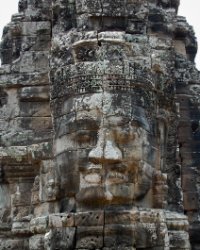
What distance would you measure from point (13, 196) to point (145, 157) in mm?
2306

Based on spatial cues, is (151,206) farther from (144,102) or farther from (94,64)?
(94,64)

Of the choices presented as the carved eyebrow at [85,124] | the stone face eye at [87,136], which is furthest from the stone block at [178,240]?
the carved eyebrow at [85,124]

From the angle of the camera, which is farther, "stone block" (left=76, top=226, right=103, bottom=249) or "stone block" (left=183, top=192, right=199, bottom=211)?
"stone block" (left=183, top=192, right=199, bottom=211)

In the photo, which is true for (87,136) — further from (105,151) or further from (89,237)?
(89,237)

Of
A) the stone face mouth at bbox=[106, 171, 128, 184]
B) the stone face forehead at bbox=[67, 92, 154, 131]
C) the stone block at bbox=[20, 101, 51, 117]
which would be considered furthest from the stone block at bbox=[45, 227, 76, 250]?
the stone block at bbox=[20, 101, 51, 117]

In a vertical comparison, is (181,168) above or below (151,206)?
above

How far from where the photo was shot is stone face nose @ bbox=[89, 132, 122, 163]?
7914 mm

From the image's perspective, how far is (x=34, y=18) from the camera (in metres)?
10.2

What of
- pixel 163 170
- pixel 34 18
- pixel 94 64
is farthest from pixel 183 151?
pixel 34 18

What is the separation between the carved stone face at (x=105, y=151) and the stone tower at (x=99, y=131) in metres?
0.01

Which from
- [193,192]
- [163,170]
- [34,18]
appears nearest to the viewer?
[163,170]

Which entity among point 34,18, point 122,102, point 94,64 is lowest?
point 122,102

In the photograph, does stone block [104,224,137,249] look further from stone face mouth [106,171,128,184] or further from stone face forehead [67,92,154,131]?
stone face forehead [67,92,154,131]

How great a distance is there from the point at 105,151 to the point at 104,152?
19 mm
